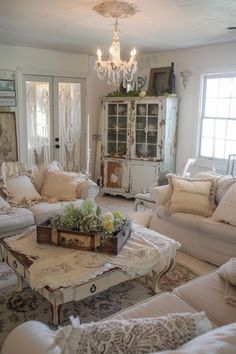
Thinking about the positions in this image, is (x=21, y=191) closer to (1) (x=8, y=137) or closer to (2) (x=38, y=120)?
(1) (x=8, y=137)

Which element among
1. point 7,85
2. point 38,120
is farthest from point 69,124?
point 7,85

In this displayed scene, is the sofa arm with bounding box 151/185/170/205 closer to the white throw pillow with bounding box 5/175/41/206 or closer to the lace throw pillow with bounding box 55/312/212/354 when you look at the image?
the white throw pillow with bounding box 5/175/41/206

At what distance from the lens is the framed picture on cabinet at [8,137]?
5.04 meters

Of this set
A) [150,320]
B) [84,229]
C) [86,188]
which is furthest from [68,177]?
[150,320]

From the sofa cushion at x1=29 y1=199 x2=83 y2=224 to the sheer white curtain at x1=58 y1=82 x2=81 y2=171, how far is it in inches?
86.5

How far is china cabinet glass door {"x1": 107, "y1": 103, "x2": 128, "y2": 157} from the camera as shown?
5.68 m

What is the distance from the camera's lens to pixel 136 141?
561 cm

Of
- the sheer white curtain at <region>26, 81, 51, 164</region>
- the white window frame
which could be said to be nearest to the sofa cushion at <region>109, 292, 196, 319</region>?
the white window frame

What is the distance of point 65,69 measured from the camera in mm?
→ 5570

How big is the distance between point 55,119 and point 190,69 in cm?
236

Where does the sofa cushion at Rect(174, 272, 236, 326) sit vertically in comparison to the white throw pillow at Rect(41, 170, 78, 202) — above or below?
below

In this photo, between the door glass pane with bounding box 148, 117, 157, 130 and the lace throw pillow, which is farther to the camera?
the door glass pane with bounding box 148, 117, 157, 130

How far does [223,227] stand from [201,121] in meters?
2.55

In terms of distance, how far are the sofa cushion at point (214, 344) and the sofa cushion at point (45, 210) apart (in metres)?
2.60
